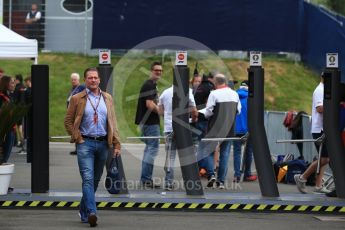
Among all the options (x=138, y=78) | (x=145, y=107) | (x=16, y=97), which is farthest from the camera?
(x=138, y=78)

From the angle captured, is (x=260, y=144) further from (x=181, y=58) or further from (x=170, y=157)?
(x=170, y=157)

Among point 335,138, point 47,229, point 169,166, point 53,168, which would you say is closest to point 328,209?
point 335,138

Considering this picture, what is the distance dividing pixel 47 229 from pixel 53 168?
8.15 metres

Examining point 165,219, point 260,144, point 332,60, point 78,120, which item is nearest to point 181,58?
point 260,144

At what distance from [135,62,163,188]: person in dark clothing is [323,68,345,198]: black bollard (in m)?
2.85

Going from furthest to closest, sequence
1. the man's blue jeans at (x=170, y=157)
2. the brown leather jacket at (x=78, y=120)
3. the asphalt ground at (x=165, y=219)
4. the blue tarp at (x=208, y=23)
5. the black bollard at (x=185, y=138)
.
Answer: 1. the blue tarp at (x=208, y=23)
2. the man's blue jeans at (x=170, y=157)
3. the black bollard at (x=185, y=138)
4. the asphalt ground at (x=165, y=219)
5. the brown leather jacket at (x=78, y=120)

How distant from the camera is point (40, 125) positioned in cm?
1470

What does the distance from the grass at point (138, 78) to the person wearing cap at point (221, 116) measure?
10915 mm

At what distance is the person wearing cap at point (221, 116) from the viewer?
56.0 ft

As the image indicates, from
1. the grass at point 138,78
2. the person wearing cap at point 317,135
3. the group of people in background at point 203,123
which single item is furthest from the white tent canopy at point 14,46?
the grass at point 138,78

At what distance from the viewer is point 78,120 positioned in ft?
41.8

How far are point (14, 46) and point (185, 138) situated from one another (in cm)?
575

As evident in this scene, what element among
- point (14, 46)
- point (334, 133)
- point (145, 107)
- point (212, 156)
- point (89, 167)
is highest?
point (14, 46)

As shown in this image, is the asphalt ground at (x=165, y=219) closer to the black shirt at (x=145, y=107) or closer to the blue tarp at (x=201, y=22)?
the black shirt at (x=145, y=107)
